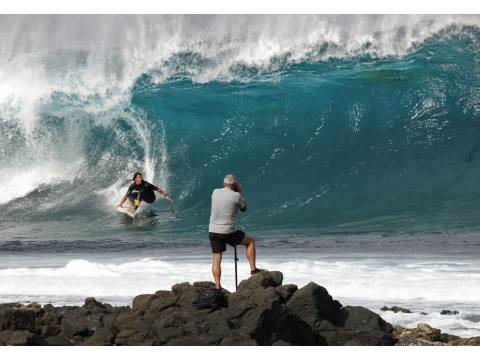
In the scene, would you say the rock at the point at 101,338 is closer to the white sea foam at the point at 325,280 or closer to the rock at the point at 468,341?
the white sea foam at the point at 325,280

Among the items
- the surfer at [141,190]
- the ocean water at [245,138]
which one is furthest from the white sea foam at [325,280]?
the surfer at [141,190]

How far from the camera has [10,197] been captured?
1780 centimetres

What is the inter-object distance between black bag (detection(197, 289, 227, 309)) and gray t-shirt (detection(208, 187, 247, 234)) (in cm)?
73

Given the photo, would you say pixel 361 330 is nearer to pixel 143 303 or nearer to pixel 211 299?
pixel 211 299

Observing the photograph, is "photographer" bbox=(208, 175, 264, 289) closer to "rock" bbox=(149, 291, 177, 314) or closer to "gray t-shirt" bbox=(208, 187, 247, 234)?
"gray t-shirt" bbox=(208, 187, 247, 234)

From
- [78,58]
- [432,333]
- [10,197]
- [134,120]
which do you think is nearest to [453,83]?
[134,120]

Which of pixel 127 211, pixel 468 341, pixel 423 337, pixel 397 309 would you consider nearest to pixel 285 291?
pixel 423 337

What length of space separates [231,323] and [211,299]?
41cm

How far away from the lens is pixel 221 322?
6.28 meters

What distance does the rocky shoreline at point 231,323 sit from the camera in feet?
20.3

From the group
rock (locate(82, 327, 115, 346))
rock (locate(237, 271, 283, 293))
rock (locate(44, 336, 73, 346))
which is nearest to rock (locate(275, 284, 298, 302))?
rock (locate(237, 271, 283, 293))

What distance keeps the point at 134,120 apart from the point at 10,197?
3299 mm

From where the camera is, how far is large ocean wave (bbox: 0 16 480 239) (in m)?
16.5

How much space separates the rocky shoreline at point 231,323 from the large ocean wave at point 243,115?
8222mm
